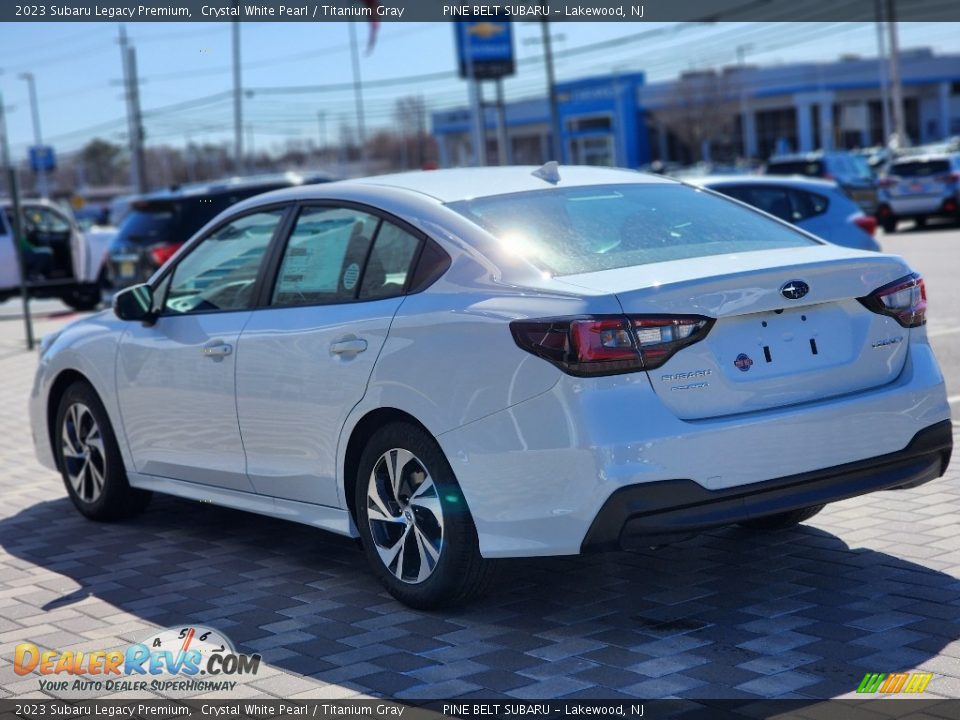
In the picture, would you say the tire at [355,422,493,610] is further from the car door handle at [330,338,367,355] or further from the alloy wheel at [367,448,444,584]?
the car door handle at [330,338,367,355]

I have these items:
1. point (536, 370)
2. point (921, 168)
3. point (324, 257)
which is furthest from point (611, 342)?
point (921, 168)

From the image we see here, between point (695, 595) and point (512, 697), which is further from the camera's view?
point (695, 595)

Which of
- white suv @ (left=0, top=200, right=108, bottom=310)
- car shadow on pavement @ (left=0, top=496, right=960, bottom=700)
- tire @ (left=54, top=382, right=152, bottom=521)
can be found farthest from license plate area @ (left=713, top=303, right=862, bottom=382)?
white suv @ (left=0, top=200, right=108, bottom=310)

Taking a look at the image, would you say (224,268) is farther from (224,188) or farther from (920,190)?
(920,190)

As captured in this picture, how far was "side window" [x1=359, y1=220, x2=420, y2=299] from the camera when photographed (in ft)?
16.7

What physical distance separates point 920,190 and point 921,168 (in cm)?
53

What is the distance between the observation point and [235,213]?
6.16 meters

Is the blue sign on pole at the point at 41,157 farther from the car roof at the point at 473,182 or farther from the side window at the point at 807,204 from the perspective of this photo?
the car roof at the point at 473,182

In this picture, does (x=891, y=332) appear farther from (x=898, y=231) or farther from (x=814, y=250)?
(x=898, y=231)

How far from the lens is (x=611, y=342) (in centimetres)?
428

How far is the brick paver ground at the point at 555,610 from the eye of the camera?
4168mm

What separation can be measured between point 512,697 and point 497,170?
8.70 ft

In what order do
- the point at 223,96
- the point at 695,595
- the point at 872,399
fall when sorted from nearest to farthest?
the point at 872,399 < the point at 695,595 < the point at 223,96

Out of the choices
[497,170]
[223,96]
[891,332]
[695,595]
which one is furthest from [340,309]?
[223,96]
